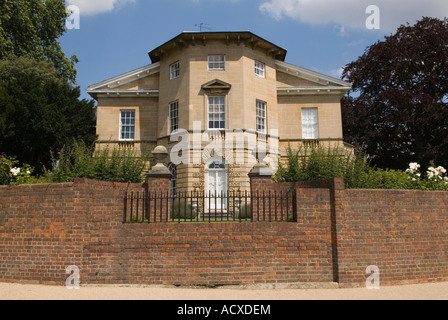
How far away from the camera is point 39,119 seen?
2119 cm

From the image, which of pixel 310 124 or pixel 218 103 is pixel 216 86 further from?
pixel 310 124

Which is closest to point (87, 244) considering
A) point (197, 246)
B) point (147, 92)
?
point (197, 246)

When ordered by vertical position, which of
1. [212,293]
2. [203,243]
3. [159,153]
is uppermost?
[159,153]

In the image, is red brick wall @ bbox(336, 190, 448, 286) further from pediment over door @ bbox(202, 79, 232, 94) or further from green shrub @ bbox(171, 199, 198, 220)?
pediment over door @ bbox(202, 79, 232, 94)

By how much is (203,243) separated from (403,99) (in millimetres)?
21639

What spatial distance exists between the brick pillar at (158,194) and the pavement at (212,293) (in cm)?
190

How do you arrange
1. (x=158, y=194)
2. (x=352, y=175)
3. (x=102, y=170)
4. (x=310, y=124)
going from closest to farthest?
(x=158, y=194)
(x=352, y=175)
(x=102, y=170)
(x=310, y=124)

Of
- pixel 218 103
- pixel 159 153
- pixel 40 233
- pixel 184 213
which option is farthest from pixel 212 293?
pixel 218 103

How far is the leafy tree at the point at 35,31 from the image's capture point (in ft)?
93.5

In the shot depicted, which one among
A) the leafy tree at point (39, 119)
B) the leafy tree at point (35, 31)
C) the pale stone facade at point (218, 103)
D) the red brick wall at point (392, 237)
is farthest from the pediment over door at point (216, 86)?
the leafy tree at point (35, 31)

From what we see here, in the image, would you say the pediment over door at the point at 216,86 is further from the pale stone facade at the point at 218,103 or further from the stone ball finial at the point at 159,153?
the stone ball finial at the point at 159,153

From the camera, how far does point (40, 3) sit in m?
31.6

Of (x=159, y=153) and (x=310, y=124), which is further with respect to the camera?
(x=310, y=124)

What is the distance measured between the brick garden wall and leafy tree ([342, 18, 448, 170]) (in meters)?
17.6
